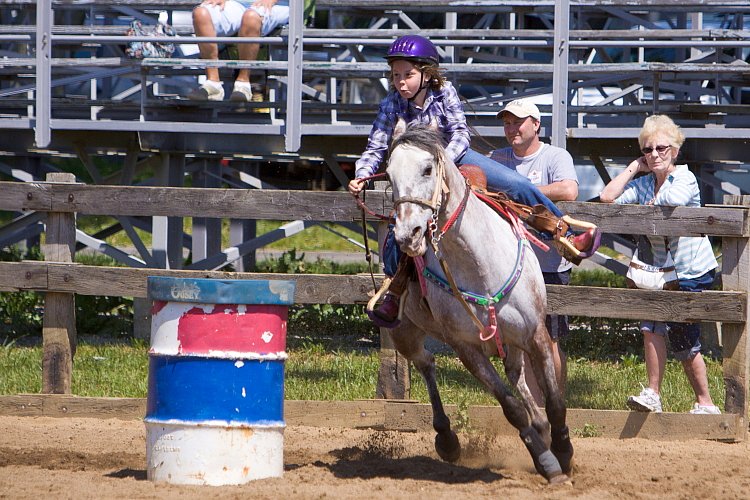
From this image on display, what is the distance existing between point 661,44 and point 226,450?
570cm

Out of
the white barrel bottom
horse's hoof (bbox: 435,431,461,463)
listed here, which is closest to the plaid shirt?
the white barrel bottom

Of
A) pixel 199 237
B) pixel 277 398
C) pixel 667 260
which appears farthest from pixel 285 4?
pixel 277 398

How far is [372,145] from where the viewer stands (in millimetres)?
5934

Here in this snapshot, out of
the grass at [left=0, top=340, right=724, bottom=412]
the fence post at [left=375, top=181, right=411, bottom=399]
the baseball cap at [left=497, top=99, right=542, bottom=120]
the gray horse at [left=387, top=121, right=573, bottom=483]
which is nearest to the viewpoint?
the gray horse at [left=387, top=121, right=573, bottom=483]

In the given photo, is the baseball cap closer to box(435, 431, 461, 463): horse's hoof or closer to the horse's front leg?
the horse's front leg

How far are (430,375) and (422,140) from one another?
2048 millimetres

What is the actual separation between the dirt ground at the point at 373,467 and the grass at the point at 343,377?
2.66 feet

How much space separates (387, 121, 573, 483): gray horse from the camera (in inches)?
193

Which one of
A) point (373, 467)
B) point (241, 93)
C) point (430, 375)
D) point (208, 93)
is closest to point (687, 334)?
point (430, 375)

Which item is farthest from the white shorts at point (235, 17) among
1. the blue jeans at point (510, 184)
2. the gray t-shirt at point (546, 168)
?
the blue jeans at point (510, 184)

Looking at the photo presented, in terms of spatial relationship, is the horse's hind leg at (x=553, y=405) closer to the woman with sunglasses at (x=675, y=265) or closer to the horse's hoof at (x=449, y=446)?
the horse's hoof at (x=449, y=446)

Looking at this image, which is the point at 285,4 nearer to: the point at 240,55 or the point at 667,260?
the point at 240,55

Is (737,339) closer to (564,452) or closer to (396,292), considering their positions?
(564,452)

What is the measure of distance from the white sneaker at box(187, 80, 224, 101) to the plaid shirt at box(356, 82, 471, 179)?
4.50m
